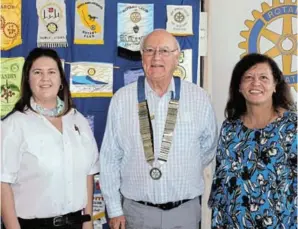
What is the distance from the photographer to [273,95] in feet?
6.81

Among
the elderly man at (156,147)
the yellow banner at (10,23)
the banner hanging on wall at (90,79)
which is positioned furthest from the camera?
the banner hanging on wall at (90,79)

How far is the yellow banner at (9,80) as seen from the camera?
2.58 metres

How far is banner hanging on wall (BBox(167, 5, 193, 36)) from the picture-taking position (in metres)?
2.75

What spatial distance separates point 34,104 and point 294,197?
1.31 meters

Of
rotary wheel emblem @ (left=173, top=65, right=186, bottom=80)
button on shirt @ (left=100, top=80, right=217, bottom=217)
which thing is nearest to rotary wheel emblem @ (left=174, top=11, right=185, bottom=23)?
rotary wheel emblem @ (left=173, top=65, right=186, bottom=80)

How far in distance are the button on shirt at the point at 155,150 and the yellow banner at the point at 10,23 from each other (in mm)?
823

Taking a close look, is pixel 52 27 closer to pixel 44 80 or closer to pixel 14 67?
pixel 14 67

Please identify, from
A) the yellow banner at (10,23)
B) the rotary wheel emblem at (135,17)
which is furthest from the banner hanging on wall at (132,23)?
the yellow banner at (10,23)

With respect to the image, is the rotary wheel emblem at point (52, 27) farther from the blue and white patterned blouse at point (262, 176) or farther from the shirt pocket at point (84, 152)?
the blue and white patterned blouse at point (262, 176)

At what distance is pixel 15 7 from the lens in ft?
8.38

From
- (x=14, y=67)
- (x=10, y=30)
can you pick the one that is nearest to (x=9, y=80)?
(x=14, y=67)

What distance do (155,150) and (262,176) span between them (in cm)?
56

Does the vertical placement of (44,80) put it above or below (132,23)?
below

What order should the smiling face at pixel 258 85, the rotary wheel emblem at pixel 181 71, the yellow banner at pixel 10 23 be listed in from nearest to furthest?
1. the smiling face at pixel 258 85
2. the yellow banner at pixel 10 23
3. the rotary wheel emblem at pixel 181 71
